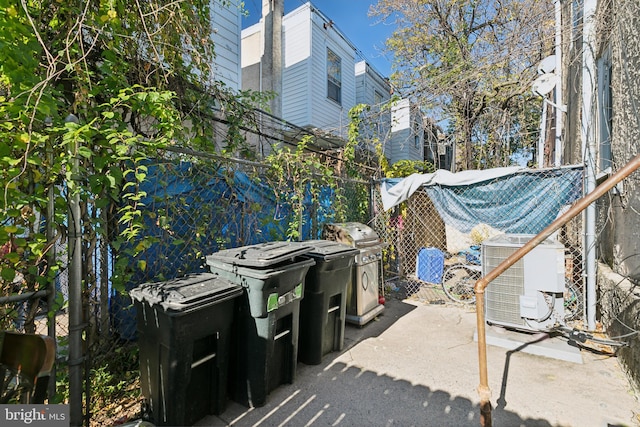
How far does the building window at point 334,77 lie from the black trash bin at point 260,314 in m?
10.3

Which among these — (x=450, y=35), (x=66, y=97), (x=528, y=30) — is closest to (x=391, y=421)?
(x=66, y=97)

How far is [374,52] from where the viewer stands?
12297mm

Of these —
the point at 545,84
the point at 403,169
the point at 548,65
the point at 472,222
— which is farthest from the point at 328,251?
the point at 548,65

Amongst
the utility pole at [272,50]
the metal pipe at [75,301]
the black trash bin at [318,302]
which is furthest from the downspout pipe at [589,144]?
the utility pole at [272,50]

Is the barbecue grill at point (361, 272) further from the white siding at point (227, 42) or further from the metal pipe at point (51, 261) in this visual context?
the white siding at point (227, 42)

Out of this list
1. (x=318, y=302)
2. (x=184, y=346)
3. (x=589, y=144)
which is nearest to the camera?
(x=184, y=346)

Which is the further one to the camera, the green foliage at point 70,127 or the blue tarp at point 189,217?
the blue tarp at point 189,217

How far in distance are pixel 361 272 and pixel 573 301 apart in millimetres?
3295

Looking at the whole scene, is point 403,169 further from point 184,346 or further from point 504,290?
point 184,346

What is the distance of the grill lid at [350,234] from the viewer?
14.3 feet

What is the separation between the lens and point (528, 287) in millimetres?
3699

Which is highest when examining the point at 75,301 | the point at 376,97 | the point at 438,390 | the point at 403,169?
the point at 376,97

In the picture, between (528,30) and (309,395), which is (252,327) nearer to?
(309,395)

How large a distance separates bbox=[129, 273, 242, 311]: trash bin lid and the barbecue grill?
2.20 metres
